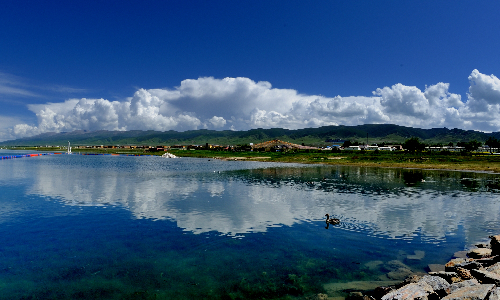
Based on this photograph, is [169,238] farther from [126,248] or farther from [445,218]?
[445,218]

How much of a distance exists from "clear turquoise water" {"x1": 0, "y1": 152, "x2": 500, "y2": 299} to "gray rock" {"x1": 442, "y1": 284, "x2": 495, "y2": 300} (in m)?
5.20

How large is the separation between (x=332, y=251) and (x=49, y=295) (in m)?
18.3

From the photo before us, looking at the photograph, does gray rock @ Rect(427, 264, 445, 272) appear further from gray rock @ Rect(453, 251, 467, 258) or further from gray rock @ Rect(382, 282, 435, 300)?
gray rock @ Rect(382, 282, 435, 300)

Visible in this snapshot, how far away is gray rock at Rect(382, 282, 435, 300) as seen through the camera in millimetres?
13281

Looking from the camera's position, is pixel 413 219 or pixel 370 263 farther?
pixel 413 219

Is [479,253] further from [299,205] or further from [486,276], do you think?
[299,205]

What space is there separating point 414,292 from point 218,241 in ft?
49.0

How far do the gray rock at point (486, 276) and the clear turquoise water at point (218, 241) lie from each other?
4138mm

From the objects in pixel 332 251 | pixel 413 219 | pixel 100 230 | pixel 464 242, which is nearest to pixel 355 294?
pixel 332 251

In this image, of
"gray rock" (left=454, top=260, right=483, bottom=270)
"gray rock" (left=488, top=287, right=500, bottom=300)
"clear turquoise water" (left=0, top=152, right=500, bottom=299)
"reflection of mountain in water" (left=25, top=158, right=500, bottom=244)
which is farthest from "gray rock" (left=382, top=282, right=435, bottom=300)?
"reflection of mountain in water" (left=25, top=158, right=500, bottom=244)

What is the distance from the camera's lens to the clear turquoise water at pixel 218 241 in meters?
17.0

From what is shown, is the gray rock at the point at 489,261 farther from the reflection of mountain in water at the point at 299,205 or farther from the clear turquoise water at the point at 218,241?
the reflection of mountain in water at the point at 299,205

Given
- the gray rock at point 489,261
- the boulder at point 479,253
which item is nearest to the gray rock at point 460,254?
the boulder at point 479,253

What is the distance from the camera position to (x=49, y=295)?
1550 centimetres
